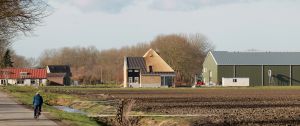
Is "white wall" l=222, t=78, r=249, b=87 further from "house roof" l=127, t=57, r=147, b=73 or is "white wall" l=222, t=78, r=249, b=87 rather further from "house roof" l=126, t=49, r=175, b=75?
"house roof" l=127, t=57, r=147, b=73

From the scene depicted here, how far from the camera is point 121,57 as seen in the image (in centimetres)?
15012

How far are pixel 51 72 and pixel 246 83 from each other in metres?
57.2

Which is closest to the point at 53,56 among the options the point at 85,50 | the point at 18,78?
the point at 85,50

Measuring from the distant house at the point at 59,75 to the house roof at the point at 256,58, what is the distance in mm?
39528

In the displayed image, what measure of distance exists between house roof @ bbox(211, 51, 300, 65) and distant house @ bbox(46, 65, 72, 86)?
A: 39.5 meters

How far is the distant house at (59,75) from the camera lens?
448ft

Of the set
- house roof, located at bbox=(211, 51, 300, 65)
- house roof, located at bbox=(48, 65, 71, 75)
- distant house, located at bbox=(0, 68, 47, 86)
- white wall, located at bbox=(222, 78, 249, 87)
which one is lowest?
white wall, located at bbox=(222, 78, 249, 87)

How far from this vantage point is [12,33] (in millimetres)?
28641

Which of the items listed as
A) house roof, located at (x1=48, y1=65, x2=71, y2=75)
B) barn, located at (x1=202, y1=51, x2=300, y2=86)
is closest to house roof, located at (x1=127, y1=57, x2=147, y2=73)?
barn, located at (x1=202, y1=51, x2=300, y2=86)

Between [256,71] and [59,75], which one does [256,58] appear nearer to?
[256,71]

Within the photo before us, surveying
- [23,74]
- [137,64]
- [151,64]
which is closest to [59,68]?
[23,74]

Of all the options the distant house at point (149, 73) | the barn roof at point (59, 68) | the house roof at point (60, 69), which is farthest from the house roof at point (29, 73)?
the distant house at point (149, 73)

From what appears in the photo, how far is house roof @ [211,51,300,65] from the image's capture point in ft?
370

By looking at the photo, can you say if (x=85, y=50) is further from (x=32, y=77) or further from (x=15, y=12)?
(x=15, y=12)
